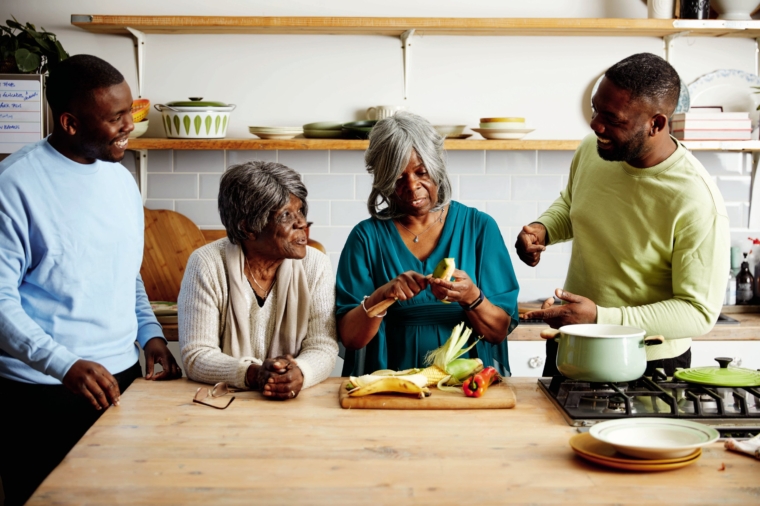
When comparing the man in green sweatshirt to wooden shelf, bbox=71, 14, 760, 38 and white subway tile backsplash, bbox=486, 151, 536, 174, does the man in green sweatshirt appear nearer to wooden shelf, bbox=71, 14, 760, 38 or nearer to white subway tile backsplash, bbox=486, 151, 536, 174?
wooden shelf, bbox=71, 14, 760, 38

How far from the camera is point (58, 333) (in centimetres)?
205

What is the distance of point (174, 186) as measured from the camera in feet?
12.5

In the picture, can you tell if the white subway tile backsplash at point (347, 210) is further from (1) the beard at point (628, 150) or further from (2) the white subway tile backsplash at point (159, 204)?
(1) the beard at point (628, 150)

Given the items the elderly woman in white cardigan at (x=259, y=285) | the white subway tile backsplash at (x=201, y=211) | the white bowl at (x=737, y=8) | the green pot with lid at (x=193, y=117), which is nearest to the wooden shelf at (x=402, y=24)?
the white bowl at (x=737, y=8)

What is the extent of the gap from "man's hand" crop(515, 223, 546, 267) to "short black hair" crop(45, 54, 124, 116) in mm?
1251

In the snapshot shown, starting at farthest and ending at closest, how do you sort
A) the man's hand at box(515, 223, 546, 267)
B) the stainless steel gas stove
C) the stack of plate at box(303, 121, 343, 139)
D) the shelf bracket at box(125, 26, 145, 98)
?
the shelf bracket at box(125, 26, 145, 98) → the stack of plate at box(303, 121, 343, 139) → the man's hand at box(515, 223, 546, 267) → the stainless steel gas stove

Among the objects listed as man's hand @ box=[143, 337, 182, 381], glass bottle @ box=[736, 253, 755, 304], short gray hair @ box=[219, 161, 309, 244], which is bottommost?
glass bottle @ box=[736, 253, 755, 304]

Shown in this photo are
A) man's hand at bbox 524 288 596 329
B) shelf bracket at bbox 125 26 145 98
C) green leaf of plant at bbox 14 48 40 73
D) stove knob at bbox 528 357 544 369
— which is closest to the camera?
man's hand at bbox 524 288 596 329

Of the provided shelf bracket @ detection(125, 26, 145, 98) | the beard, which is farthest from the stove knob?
shelf bracket @ detection(125, 26, 145, 98)

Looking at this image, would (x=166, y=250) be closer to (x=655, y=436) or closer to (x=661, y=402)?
(x=661, y=402)

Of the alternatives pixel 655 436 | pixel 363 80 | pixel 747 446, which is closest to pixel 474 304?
pixel 655 436

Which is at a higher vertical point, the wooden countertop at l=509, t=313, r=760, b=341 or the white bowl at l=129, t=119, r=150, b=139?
the white bowl at l=129, t=119, r=150, b=139

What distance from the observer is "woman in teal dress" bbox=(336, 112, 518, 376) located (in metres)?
2.15

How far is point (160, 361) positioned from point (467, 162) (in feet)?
6.92
